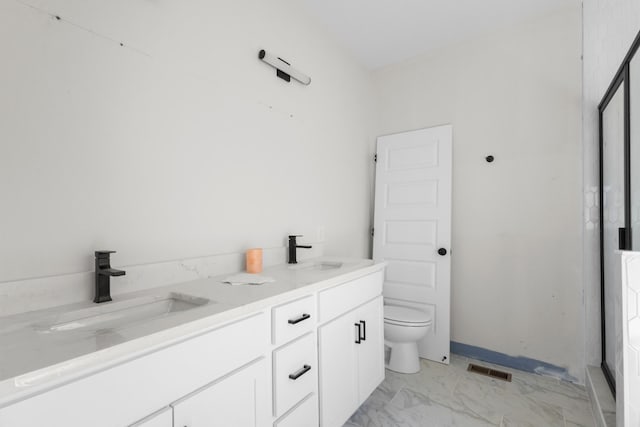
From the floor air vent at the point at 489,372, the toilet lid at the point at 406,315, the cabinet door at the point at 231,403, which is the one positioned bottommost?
the floor air vent at the point at 489,372

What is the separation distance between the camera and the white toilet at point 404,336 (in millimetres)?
2205

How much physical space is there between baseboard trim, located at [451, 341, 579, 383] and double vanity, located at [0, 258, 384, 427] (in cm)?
126

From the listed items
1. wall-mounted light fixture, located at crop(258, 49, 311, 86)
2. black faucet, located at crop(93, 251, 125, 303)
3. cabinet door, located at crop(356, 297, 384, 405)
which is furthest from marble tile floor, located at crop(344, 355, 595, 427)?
wall-mounted light fixture, located at crop(258, 49, 311, 86)

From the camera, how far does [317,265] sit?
2.00 m

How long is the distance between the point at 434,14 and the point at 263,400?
8.87 ft

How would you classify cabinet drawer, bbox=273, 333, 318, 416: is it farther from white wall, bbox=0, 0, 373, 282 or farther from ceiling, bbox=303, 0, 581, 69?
ceiling, bbox=303, 0, 581, 69

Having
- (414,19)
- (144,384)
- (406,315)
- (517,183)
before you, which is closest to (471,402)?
(406,315)

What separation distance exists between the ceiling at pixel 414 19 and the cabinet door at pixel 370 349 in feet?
6.83

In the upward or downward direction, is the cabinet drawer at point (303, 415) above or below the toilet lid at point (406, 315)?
below

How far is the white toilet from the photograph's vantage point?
2.21 meters

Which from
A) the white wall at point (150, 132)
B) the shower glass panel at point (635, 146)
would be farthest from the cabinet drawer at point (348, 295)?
the shower glass panel at point (635, 146)

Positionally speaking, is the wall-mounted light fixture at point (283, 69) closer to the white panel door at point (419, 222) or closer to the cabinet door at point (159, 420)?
the white panel door at point (419, 222)

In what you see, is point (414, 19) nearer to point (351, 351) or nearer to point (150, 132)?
point (150, 132)

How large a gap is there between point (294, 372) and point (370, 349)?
71 centimetres
